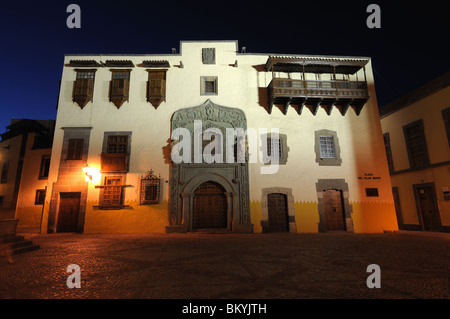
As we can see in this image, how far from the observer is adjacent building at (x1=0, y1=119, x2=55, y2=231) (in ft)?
59.2

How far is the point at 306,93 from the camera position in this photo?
13.5 meters

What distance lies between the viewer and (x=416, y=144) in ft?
49.2

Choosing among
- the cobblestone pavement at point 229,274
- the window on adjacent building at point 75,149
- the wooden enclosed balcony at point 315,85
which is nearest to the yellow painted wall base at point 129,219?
the window on adjacent building at point 75,149

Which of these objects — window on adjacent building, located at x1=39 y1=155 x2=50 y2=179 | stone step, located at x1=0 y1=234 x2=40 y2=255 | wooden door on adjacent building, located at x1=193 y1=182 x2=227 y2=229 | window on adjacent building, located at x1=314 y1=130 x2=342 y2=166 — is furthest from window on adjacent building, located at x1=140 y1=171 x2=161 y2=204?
window on adjacent building, located at x1=39 y1=155 x2=50 y2=179

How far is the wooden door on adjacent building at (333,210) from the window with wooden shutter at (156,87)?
11350mm

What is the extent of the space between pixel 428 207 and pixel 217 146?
13481mm

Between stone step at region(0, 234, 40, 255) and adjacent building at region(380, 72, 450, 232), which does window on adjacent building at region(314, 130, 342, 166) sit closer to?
adjacent building at region(380, 72, 450, 232)

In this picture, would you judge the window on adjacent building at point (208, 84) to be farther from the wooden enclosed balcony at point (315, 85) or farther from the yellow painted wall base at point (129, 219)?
the yellow painted wall base at point (129, 219)

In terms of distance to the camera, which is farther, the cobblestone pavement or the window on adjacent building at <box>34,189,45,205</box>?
the window on adjacent building at <box>34,189,45,205</box>

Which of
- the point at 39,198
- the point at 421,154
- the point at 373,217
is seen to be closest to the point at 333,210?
the point at 373,217

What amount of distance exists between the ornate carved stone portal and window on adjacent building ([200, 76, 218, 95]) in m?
2.29

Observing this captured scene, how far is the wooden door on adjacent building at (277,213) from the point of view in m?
12.9
